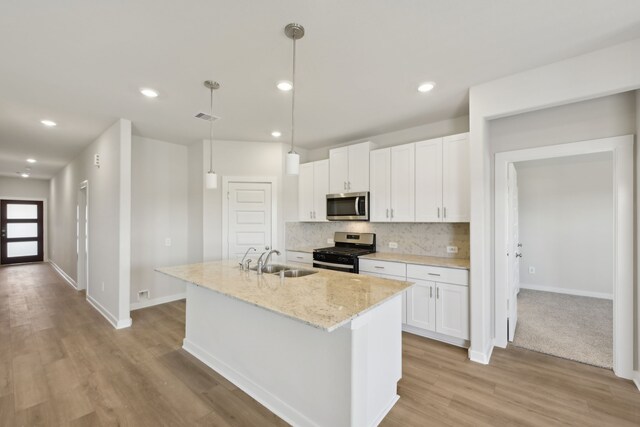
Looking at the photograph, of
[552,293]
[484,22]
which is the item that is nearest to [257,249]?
[484,22]

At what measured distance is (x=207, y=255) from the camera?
176 inches

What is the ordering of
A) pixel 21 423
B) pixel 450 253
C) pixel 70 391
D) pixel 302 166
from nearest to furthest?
pixel 21 423, pixel 70 391, pixel 450 253, pixel 302 166

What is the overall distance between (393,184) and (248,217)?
7.70ft

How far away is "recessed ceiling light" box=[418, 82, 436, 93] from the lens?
8.80 feet

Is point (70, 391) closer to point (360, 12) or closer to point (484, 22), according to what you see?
point (360, 12)

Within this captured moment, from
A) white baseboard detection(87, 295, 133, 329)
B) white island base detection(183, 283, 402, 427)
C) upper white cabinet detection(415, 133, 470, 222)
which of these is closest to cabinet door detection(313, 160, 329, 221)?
upper white cabinet detection(415, 133, 470, 222)

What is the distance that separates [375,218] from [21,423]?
147 inches

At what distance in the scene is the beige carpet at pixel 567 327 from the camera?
2.88 metres

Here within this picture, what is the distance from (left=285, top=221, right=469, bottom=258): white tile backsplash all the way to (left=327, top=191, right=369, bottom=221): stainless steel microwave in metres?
0.40

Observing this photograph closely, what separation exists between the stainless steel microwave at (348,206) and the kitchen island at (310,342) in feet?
5.17

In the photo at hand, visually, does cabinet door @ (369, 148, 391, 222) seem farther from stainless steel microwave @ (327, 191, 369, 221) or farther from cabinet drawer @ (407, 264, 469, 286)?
cabinet drawer @ (407, 264, 469, 286)

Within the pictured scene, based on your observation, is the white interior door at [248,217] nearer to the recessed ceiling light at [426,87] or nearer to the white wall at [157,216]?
the white wall at [157,216]

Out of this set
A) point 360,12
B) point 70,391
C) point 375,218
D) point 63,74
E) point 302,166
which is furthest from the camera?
point 302,166

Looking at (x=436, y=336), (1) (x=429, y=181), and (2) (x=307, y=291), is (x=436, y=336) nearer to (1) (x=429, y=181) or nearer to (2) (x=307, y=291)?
(1) (x=429, y=181)
